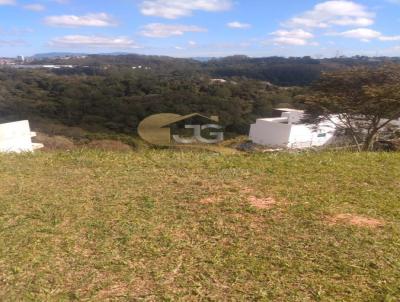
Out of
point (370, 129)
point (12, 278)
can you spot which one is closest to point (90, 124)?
point (370, 129)

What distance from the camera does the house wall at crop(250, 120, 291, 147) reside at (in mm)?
19737

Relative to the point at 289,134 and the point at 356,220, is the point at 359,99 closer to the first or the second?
the point at 289,134

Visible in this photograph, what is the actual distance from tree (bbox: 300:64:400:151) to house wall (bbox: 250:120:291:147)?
15.3 feet

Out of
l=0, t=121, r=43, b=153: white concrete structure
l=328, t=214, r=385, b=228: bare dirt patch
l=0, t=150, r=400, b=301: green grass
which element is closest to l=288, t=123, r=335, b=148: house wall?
l=0, t=121, r=43, b=153: white concrete structure

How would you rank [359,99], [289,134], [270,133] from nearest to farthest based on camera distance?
[359,99], [289,134], [270,133]

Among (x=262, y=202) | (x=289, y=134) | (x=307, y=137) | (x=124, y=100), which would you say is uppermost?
(x=262, y=202)

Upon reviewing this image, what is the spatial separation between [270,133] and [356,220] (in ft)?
59.1

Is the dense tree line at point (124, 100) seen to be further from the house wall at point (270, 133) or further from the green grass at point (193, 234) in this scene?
the green grass at point (193, 234)

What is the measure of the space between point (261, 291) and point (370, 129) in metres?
12.0

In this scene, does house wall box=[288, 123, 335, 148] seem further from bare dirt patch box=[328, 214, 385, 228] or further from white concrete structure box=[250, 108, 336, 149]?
bare dirt patch box=[328, 214, 385, 228]

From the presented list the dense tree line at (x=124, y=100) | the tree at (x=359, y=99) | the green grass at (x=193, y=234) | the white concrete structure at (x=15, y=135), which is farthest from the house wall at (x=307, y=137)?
the green grass at (x=193, y=234)

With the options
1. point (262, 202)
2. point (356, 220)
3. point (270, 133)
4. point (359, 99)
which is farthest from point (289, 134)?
point (356, 220)

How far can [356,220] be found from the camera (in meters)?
3.13

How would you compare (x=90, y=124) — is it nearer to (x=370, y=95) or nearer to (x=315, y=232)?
(x=370, y=95)
